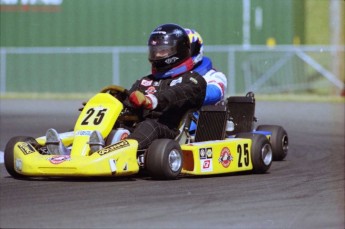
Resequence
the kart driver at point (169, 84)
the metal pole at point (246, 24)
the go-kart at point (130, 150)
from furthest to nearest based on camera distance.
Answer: the metal pole at point (246, 24) < the kart driver at point (169, 84) < the go-kart at point (130, 150)

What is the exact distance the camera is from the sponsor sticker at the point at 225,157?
8.04 m

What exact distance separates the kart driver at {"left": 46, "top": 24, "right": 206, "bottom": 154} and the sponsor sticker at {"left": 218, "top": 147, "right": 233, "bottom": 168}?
0.44 meters

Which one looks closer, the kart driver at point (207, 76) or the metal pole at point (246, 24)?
the kart driver at point (207, 76)

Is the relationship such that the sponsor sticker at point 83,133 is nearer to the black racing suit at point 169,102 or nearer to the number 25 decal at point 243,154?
the black racing suit at point 169,102

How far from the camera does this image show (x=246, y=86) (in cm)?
2091

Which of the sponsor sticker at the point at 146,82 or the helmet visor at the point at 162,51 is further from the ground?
the helmet visor at the point at 162,51

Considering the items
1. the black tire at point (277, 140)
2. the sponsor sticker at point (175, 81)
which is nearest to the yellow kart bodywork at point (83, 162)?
the sponsor sticker at point (175, 81)

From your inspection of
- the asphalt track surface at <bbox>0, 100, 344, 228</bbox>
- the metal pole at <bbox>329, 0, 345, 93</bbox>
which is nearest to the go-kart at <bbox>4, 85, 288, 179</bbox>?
the asphalt track surface at <bbox>0, 100, 344, 228</bbox>

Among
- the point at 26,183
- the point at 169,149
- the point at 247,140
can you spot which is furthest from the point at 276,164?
the point at 26,183

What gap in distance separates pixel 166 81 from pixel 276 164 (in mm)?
1622

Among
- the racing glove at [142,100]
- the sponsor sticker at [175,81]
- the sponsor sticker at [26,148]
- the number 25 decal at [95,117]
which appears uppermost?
the sponsor sticker at [175,81]

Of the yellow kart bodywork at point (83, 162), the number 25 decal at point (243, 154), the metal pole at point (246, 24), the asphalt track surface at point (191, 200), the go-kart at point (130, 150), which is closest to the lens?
the asphalt track surface at point (191, 200)

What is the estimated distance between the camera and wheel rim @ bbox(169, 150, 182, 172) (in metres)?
7.44

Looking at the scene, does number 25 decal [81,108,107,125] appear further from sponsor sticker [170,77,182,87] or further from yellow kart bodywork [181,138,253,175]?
sponsor sticker [170,77,182,87]
